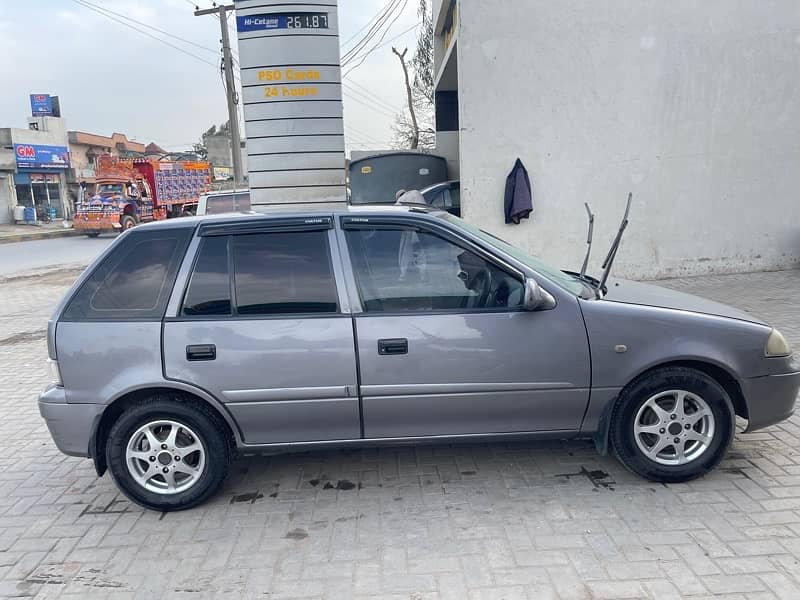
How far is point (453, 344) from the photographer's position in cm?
349

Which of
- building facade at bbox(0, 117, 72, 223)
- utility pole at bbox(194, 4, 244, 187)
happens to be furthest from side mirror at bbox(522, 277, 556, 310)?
building facade at bbox(0, 117, 72, 223)

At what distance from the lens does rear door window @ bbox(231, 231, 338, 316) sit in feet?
11.7

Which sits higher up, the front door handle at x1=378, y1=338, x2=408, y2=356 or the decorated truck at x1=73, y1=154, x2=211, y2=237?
the decorated truck at x1=73, y1=154, x2=211, y2=237

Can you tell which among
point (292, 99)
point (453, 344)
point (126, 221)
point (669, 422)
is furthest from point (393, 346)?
point (126, 221)

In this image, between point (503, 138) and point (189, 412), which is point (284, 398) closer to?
point (189, 412)

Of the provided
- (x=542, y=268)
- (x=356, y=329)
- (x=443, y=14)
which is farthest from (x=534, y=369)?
(x=443, y=14)

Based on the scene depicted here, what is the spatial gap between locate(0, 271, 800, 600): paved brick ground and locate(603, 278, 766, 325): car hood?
96 centimetres

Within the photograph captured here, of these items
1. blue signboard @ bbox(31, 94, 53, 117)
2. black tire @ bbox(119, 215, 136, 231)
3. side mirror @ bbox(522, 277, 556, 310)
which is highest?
blue signboard @ bbox(31, 94, 53, 117)

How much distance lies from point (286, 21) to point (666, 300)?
5.13m

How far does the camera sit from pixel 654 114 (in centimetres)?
962

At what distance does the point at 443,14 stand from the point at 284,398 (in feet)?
39.9

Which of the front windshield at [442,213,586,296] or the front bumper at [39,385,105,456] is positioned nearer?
the front bumper at [39,385,105,456]

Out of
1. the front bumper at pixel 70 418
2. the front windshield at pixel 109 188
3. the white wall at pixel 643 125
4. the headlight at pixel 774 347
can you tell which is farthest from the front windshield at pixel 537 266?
the front windshield at pixel 109 188

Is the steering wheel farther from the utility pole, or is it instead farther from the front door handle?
the utility pole
